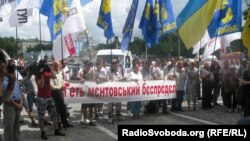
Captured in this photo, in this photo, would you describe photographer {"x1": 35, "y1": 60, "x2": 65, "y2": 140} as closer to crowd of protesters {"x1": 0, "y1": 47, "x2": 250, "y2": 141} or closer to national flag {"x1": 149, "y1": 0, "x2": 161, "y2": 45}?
crowd of protesters {"x1": 0, "y1": 47, "x2": 250, "y2": 141}

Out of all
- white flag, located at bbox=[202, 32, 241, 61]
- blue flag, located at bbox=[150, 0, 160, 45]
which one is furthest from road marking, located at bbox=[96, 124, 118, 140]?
white flag, located at bbox=[202, 32, 241, 61]

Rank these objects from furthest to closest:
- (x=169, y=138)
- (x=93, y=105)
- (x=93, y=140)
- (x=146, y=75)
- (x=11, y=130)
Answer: (x=146, y=75) < (x=93, y=105) < (x=93, y=140) < (x=11, y=130) < (x=169, y=138)

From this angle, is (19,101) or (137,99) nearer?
(19,101)

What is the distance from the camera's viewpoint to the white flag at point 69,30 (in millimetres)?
13352

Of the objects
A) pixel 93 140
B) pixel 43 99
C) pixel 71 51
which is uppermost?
pixel 71 51

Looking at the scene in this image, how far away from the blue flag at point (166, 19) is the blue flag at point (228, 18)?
1.31 meters

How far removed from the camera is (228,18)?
14258 millimetres

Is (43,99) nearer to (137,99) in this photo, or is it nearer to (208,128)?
(137,99)

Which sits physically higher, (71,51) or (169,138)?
(71,51)

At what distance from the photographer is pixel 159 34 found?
15.0 meters

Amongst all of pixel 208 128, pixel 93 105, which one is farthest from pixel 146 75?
pixel 208 128

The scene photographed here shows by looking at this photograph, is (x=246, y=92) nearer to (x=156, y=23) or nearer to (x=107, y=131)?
(x=107, y=131)

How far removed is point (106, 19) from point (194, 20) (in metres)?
3.00

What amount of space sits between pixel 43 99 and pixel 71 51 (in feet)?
12.1
